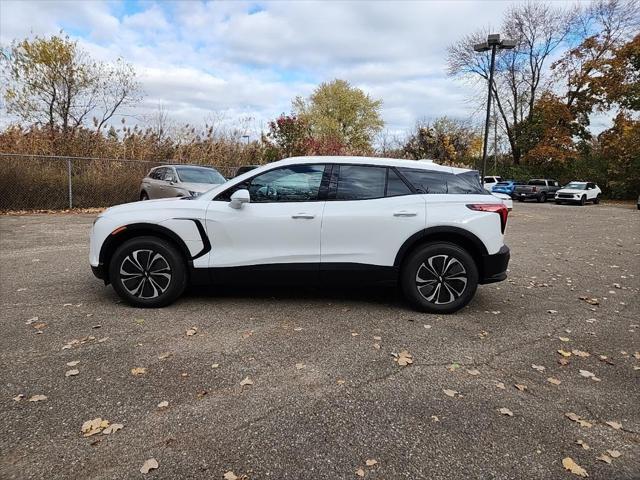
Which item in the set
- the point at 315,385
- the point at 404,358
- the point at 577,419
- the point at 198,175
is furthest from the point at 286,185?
the point at 198,175

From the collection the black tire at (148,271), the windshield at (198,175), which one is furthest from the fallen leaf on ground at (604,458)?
the windshield at (198,175)

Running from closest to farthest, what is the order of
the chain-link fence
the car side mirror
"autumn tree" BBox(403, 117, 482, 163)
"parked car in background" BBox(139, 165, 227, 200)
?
the car side mirror < "parked car in background" BBox(139, 165, 227, 200) < the chain-link fence < "autumn tree" BBox(403, 117, 482, 163)

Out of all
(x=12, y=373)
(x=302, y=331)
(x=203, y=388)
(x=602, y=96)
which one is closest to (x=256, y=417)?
(x=203, y=388)

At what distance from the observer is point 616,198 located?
33.6 meters

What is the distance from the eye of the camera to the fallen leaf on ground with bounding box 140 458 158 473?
7.41ft

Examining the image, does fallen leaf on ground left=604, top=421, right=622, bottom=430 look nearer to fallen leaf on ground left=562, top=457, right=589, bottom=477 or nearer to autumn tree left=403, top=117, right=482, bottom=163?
fallen leaf on ground left=562, top=457, right=589, bottom=477

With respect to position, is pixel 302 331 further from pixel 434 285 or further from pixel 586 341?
pixel 586 341

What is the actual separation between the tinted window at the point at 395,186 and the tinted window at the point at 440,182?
85mm

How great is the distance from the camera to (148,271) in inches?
184

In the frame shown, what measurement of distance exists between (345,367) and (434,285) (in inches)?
67.4

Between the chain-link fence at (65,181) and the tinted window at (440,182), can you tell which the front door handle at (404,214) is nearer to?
the tinted window at (440,182)

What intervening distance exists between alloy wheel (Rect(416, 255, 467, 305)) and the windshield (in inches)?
335

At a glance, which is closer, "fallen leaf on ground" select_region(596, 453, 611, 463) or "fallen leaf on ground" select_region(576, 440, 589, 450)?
"fallen leaf on ground" select_region(596, 453, 611, 463)

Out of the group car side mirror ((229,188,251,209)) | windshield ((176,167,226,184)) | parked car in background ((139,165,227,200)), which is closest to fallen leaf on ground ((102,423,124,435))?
car side mirror ((229,188,251,209))
